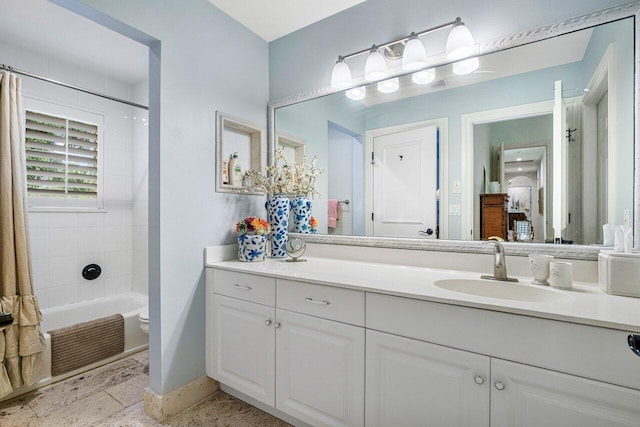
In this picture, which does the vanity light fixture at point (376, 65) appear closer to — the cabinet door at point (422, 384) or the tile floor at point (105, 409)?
the cabinet door at point (422, 384)

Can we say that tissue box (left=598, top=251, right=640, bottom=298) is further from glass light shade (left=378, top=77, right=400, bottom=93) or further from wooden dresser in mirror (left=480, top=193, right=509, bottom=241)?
glass light shade (left=378, top=77, right=400, bottom=93)

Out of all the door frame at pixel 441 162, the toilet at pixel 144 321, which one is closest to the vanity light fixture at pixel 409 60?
the door frame at pixel 441 162

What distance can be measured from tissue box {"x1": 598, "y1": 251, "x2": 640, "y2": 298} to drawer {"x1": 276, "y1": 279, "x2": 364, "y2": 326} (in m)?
0.91

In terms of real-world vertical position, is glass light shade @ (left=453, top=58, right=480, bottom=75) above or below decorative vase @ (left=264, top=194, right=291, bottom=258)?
above

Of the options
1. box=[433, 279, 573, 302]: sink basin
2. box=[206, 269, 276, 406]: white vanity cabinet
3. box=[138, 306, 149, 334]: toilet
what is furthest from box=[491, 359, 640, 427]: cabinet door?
box=[138, 306, 149, 334]: toilet

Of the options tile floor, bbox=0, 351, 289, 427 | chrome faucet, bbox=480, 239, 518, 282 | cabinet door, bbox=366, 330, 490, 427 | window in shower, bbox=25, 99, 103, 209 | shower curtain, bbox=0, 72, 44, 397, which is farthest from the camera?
window in shower, bbox=25, 99, 103, 209

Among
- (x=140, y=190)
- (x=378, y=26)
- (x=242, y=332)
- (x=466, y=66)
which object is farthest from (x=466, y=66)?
(x=140, y=190)

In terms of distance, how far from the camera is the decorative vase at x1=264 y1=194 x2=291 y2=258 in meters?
2.02

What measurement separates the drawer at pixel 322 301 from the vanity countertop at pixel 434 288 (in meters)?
0.03

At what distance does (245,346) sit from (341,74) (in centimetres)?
171

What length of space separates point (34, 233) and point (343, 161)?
8.33 ft

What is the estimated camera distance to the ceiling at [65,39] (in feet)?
6.26

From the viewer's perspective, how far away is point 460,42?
148 cm

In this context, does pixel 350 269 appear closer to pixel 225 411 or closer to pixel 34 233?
pixel 225 411
